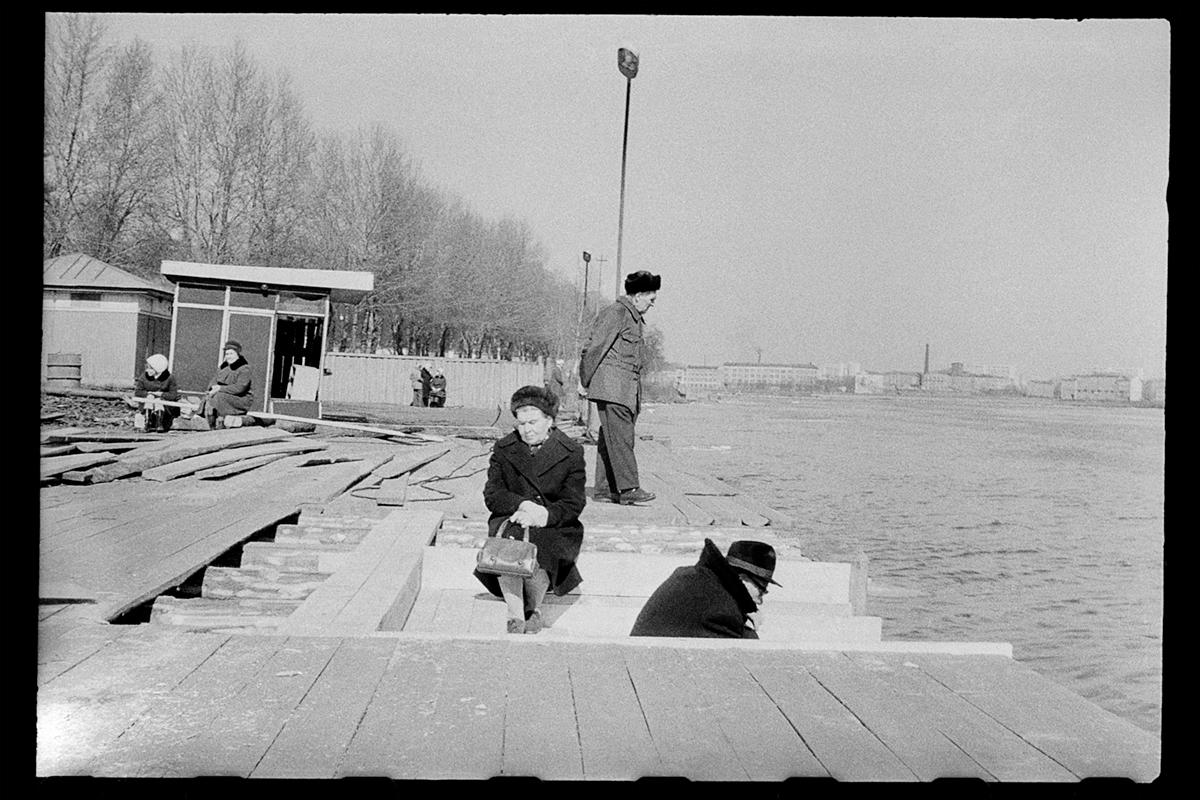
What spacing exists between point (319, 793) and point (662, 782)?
2.32 feet

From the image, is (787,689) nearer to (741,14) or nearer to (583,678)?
(583,678)

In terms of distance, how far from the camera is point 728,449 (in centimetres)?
1058

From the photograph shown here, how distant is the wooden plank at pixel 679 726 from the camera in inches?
86.9

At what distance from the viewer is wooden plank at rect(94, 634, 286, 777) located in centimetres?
212

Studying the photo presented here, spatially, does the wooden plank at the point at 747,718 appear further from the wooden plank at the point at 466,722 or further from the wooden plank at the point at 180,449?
the wooden plank at the point at 180,449

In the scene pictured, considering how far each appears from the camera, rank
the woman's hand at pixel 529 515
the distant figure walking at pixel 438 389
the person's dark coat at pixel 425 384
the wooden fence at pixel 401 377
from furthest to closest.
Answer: the distant figure walking at pixel 438 389, the person's dark coat at pixel 425 384, the wooden fence at pixel 401 377, the woman's hand at pixel 529 515

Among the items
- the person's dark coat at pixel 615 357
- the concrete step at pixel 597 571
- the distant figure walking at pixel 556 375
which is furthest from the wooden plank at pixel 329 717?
the distant figure walking at pixel 556 375

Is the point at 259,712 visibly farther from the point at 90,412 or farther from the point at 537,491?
the point at 90,412

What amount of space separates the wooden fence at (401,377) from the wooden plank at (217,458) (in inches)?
21.9

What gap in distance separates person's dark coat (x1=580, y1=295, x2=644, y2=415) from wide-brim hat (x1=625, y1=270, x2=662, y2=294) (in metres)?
0.09

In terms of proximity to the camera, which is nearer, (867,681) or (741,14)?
(741,14)

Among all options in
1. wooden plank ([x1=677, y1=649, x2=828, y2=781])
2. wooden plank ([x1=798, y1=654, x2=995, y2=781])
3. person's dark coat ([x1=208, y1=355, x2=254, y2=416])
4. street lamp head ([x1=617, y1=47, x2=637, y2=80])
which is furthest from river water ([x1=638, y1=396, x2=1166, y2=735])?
person's dark coat ([x1=208, y1=355, x2=254, y2=416])

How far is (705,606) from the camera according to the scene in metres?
3.18

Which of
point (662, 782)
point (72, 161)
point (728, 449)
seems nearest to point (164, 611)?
point (72, 161)
